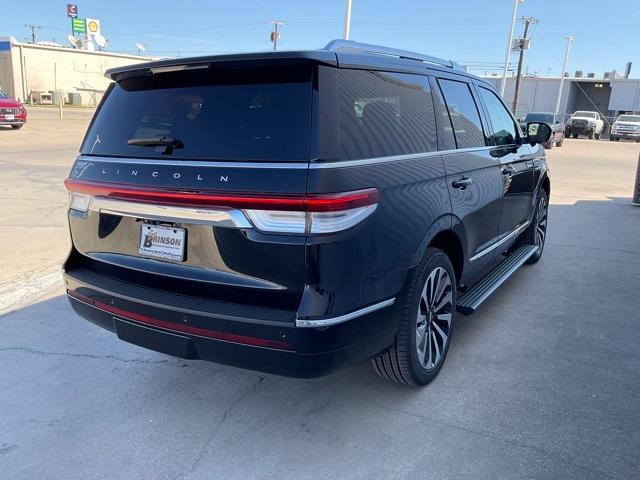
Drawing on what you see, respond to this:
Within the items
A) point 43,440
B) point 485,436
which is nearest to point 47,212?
point 43,440

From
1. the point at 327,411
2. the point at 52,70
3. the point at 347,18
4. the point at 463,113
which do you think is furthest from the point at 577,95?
the point at 327,411

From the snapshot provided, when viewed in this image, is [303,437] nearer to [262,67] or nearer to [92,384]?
[92,384]

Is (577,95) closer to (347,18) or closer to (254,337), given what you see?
(347,18)

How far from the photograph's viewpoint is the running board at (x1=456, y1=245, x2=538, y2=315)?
3.69 metres

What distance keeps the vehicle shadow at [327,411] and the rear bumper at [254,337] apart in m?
0.51

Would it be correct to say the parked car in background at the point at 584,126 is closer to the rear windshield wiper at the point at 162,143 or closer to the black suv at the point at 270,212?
the black suv at the point at 270,212

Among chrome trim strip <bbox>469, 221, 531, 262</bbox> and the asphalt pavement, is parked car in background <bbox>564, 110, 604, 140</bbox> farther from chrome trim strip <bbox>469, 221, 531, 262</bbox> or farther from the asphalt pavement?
the asphalt pavement

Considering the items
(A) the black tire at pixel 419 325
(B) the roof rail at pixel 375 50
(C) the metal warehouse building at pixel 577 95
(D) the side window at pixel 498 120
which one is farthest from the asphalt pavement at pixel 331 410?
(C) the metal warehouse building at pixel 577 95

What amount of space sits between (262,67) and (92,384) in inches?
87.2

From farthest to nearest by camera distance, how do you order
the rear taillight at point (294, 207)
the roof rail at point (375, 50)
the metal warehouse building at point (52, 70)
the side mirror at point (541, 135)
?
1. the metal warehouse building at point (52, 70)
2. the side mirror at point (541, 135)
3. the roof rail at point (375, 50)
4. the rear taillight at point (294, 207)

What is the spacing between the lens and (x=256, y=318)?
2393 mm

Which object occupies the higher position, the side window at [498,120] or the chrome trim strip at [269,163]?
the side window at [498,120]

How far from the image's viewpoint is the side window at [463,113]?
11.9 feet

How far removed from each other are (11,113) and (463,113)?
22.6 m
